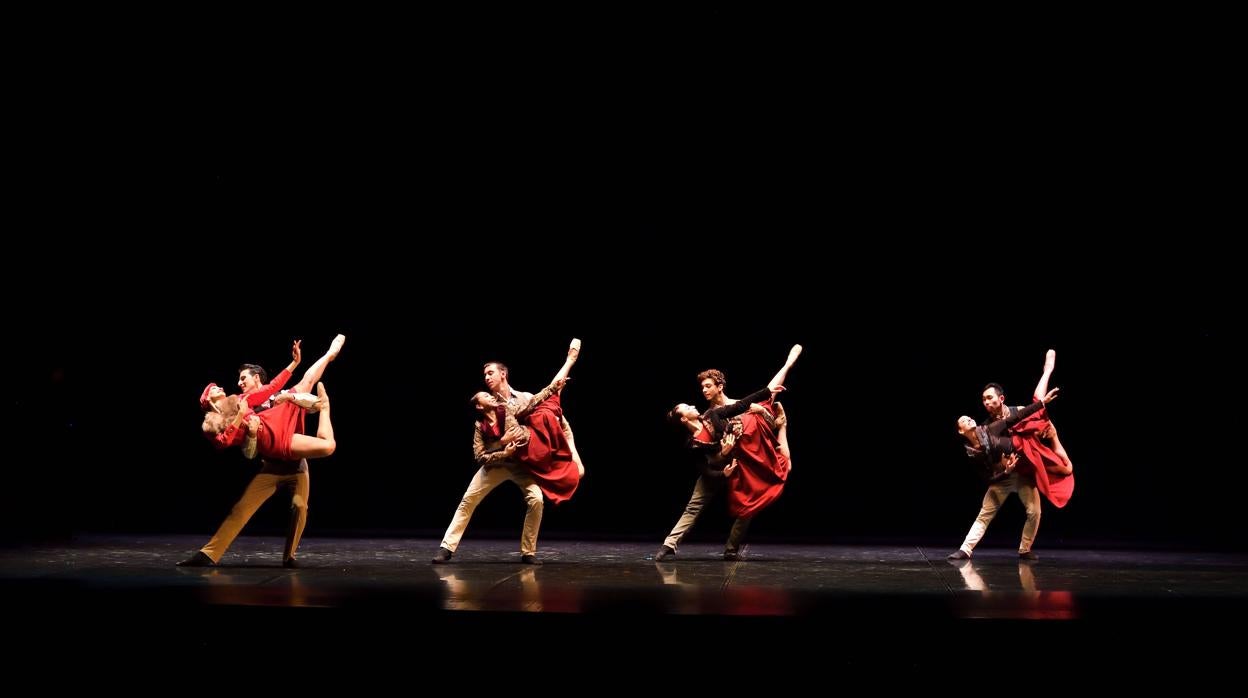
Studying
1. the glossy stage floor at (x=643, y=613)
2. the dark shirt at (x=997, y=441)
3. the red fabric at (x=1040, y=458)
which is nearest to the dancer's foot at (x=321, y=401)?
the glossy stage floor at (x=643, y=613)

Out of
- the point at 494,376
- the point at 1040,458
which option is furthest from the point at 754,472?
the point at 1040,458

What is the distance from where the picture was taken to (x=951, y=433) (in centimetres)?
1100

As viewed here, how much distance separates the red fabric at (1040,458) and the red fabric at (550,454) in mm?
3144

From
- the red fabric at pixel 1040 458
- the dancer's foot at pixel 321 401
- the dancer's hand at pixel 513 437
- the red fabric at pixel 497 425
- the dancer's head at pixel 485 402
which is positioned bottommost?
the red fabric at pixel 1040 458

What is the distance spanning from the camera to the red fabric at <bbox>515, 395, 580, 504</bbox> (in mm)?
8172

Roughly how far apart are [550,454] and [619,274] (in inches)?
119

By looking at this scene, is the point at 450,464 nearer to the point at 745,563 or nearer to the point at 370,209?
the point at 370,209

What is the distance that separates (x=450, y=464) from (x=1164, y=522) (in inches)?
248

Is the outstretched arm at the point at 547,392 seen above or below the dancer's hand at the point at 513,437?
above

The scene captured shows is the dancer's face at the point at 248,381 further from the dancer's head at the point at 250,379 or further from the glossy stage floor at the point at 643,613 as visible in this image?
the glossy stage floor at the point at 643,613

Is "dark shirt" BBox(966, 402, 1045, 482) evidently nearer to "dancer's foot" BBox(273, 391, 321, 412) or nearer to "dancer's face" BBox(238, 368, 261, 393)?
"dancer's foot" BBox(273, 391, 321, 412)

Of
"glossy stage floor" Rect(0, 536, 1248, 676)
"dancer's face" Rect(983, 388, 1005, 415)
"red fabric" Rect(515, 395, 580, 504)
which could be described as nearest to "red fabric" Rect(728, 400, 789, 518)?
"glossy stage floor" Rect(0, 536, 1248, 676)

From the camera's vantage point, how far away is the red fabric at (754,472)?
8.45 meters

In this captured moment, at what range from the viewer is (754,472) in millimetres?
8492
